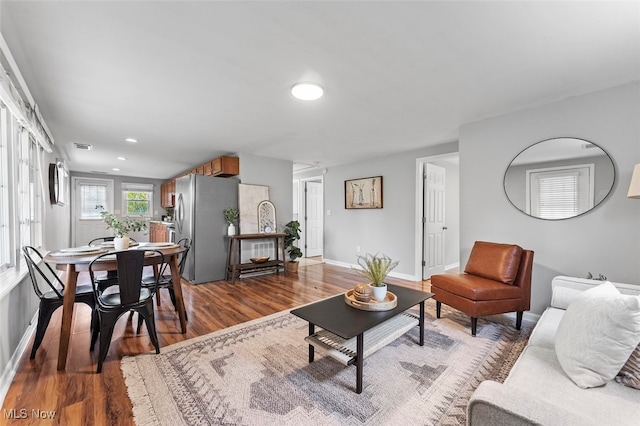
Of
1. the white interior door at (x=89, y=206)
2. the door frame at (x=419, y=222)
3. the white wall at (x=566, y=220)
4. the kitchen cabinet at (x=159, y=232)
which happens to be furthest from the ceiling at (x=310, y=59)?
Answer: the white interior door at (x=89, y=206)

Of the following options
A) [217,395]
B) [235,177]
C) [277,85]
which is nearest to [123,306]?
[217,395]

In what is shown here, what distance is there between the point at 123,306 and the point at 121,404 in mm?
670

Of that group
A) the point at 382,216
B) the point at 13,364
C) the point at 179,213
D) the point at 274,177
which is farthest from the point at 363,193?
the point at 13,364

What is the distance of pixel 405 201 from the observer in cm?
468

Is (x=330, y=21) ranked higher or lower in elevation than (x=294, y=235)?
higher

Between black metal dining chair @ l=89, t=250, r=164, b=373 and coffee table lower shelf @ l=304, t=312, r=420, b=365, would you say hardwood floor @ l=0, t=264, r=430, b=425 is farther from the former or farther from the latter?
coffee table lower shelf @ l=304, t=312, r=420, b=365

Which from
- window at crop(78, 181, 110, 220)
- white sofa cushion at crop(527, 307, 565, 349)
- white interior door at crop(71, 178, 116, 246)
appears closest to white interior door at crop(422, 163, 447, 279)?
white sofa cushion at crop(527, 307, 565, 349)

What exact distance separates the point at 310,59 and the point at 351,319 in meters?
1.81

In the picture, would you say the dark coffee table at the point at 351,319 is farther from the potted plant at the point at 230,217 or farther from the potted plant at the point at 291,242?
the potted plant at the point at 291,242

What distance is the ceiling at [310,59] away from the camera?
145 cm

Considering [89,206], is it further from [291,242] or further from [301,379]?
[301,379]

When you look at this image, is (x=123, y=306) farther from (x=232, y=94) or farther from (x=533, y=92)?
(x=533, y=92)

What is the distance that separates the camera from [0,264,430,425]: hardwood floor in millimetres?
1521

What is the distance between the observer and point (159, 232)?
20.7 feet
